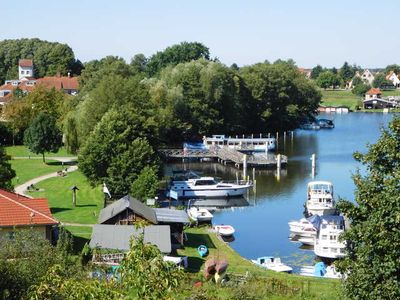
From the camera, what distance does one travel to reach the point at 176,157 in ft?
207

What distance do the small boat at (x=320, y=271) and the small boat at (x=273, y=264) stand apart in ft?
2.93

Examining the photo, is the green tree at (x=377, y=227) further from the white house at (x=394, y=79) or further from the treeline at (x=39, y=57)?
the white house at (x=394, y=79)

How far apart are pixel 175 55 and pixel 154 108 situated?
61.3 metres

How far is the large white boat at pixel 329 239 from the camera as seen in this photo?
31516mm

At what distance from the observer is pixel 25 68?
112375 mm

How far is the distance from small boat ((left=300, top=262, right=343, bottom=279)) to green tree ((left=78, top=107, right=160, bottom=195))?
13.7 meters

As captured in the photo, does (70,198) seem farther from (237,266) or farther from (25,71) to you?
(25,71)

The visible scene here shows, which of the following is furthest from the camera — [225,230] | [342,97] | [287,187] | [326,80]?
[326,80]

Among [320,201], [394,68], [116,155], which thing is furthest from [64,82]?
[394,68]

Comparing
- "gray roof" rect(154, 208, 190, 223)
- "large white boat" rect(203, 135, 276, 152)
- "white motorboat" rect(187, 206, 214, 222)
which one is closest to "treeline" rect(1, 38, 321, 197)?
"large white boat" rect(203, 135, 276, 152)

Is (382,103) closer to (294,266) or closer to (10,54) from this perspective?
(10,54)

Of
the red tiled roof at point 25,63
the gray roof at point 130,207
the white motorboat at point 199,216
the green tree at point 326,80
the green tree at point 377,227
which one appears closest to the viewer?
the green tree at point 377,227

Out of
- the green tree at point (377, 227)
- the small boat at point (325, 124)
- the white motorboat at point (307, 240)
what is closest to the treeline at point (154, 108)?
the small boat at point (325, 124)

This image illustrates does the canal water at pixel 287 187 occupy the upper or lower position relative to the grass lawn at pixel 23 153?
lower
